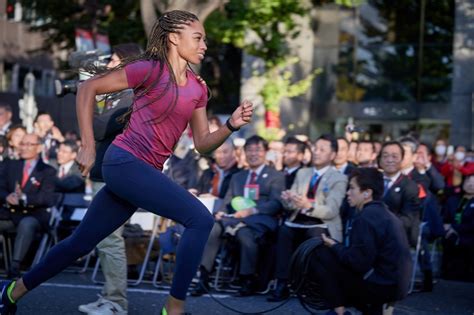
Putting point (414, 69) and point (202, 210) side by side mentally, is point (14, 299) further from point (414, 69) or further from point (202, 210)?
point (414, 69)

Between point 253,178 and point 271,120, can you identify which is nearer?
point 253,178

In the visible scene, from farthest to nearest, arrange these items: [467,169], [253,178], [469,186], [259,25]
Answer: [259,25]
[467,169]
[469,186]
[253,178]

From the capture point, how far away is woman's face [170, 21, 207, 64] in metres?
5.63

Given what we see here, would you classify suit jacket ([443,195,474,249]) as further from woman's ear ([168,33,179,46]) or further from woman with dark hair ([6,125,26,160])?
woman's ear ([168,33,179,46])

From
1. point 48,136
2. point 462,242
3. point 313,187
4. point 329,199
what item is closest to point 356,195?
point 329,199

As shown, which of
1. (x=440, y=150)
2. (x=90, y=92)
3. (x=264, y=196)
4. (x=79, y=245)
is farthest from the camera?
(x=440, y=150)

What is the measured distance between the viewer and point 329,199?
29.5 ft

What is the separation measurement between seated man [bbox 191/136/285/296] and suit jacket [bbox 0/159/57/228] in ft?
6.17

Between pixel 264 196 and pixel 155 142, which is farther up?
pixel 155 142

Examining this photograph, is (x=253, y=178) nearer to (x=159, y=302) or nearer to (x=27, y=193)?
(x=159, y=302)

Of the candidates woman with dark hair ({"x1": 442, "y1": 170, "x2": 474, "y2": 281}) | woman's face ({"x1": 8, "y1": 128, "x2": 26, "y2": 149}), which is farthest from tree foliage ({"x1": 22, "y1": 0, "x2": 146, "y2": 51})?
woman with dark hair ({"x1": 442, "y1": 170, "x2": 474, "y2": 281})

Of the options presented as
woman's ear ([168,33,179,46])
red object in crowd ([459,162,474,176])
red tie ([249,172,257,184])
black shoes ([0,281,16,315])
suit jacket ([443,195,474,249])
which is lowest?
black shoes ([0,281,16,315])

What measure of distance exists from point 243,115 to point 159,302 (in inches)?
129

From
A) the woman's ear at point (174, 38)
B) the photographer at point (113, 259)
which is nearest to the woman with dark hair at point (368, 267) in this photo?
the photographer at point (113, 259)
